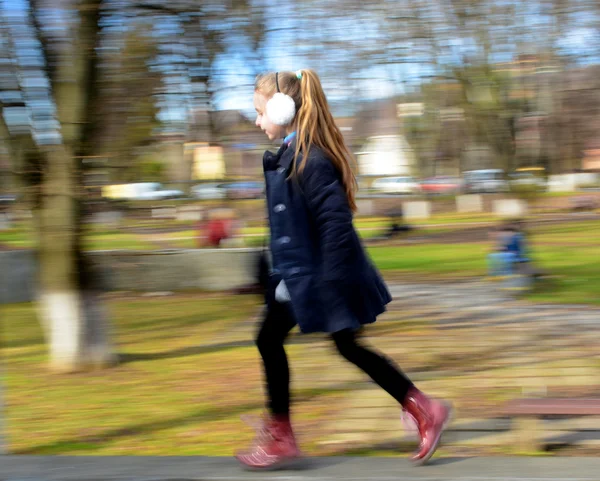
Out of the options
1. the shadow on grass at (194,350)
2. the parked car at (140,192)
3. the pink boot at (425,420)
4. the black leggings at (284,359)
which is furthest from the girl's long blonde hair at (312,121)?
the shadow on grass at (194,350)

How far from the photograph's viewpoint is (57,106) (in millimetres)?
6559

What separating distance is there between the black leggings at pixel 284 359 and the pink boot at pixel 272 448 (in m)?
0.07

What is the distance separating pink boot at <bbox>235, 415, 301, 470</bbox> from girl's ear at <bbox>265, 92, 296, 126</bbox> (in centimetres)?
142

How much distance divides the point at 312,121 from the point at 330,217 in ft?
1.61

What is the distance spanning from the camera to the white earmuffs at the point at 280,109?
3.77 meters

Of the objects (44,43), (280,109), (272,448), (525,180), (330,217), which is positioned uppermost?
(44,43)

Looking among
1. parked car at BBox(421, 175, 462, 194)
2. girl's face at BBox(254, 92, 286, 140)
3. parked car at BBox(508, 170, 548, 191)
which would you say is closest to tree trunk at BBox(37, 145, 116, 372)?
girl's face at BBox(254, 92, 286, 140)

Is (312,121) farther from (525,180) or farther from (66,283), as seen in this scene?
(525,180)

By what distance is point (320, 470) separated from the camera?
3902 millimetres

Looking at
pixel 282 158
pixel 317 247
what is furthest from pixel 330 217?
pixel 282 158

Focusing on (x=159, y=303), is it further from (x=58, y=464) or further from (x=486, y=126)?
(x=58, y=464)

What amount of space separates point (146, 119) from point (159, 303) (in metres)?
5.39

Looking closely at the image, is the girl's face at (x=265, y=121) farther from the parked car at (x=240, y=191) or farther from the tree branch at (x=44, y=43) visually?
the parked car at (x=240, y=191)

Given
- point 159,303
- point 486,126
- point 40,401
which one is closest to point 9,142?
point 40,401
